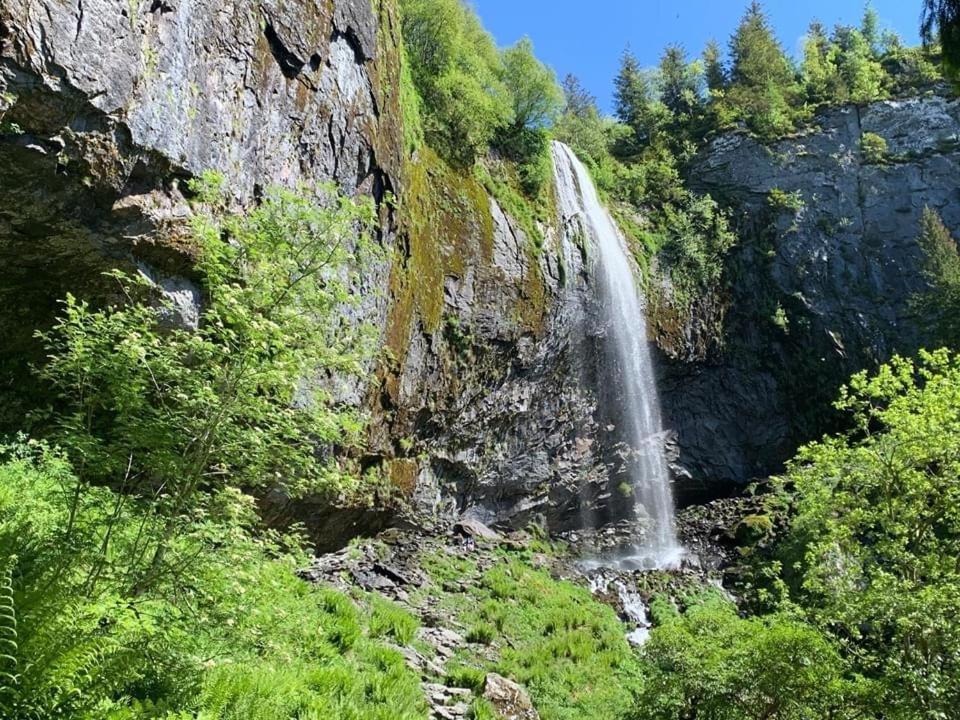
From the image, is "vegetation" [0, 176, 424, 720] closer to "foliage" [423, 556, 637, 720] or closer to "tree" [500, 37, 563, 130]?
"foliage" [423, 556, 637, 720]

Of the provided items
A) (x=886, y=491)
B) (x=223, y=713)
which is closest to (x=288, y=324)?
(x=223, y=713)

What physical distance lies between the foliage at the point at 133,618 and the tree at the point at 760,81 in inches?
1078

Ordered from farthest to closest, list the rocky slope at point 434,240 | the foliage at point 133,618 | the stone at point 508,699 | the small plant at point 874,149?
the small plant at point 874,149
the stone at point 508,699
the rocky slope at point 434,240
the foliage at point 133,618

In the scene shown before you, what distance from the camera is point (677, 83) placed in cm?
3331

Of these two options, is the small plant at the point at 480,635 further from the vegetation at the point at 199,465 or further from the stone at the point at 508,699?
the vegetation at the point at 199,465

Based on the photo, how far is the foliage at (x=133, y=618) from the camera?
2930 mm

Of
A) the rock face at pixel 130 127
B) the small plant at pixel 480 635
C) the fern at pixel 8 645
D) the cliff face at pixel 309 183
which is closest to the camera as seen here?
the fern at pixel 8 645

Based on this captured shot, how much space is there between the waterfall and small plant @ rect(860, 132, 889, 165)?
39.1ft

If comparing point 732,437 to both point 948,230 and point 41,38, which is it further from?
point 41,38

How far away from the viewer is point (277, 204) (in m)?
4.43

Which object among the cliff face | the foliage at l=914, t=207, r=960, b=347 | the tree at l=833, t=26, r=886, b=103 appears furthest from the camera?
the tree at l=833, t=26, r=886, b=103

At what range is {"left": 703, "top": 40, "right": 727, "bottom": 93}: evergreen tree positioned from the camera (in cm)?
3409

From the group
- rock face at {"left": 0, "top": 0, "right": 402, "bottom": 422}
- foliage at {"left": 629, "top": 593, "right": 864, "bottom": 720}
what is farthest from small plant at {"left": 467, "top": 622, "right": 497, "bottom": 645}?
rock face at {"left": 0, "top": 0, "right": 402, "bottom": 422}

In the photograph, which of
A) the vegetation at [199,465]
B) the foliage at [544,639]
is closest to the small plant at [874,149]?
the foliage at [544,639]
